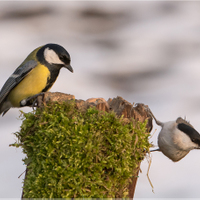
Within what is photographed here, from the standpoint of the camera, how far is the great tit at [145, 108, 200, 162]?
3164 millimetres

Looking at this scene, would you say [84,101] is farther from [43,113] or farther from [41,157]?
[41,157]

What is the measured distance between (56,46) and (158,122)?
1613 mm

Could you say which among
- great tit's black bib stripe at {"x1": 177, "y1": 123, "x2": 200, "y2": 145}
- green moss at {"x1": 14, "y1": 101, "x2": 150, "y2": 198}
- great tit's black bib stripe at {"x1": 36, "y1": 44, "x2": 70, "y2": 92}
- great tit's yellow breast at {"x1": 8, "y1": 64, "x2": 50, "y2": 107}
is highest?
great tit's black bib stripe at {"x1": 36, "y1": 44, "x2": 70, "y2": 92}

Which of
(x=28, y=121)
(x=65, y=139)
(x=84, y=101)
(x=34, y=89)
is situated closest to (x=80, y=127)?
(x=65, y=139)

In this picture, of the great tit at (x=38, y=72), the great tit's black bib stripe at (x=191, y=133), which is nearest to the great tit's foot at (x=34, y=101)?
the great tit at (x=38, y=72)

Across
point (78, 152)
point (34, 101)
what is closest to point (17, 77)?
point (34, 101)

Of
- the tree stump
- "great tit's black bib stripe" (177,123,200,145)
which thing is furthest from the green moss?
"great tit's black bib stripe" (177,123,200,145)

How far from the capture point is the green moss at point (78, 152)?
7.16 ft

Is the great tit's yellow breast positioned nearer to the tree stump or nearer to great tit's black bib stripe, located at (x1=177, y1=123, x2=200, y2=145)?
the tree stump

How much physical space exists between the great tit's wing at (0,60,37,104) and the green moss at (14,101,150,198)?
2.94 feet

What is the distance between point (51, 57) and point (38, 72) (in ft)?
0.76

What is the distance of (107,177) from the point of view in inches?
88.6

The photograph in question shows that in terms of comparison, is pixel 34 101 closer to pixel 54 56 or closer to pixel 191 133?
pixel 54 56

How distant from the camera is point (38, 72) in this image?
3139mm
